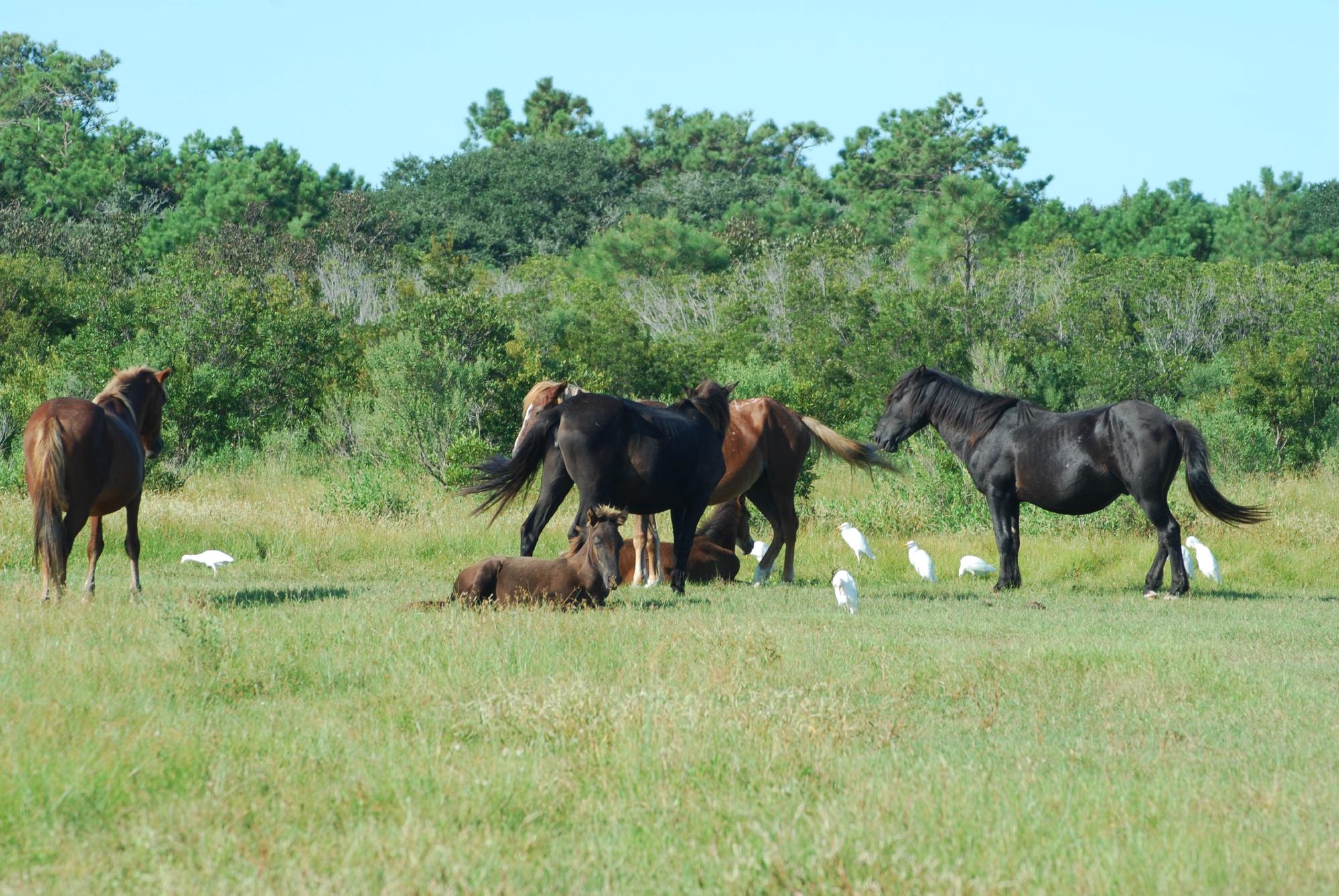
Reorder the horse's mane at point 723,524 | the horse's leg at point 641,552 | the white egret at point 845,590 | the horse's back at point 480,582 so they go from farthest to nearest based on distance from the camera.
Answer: the horse's mane at point 723,524, the horse's leg at point 641,552, the white egret at point 845,590, the horse's back at point 480,582

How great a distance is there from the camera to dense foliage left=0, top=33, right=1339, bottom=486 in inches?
1057

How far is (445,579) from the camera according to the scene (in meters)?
14.1

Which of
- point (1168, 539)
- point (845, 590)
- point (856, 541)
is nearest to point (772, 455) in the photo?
point (856, 541)

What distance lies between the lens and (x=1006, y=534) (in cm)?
1401

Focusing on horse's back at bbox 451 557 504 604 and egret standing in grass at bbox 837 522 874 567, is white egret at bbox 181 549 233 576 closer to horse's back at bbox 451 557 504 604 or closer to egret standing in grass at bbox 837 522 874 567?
horse's back at bbox 451 557 504 604

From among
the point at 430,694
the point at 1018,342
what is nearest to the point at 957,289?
the point at 1018,342

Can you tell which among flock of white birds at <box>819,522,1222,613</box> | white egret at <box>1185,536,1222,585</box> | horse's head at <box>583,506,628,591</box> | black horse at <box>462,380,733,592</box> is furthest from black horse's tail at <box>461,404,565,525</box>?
white egret at <box>1185,536,1222,585</box>

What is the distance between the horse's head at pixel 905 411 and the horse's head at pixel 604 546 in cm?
464

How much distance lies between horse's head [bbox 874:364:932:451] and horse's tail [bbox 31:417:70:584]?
8.26m

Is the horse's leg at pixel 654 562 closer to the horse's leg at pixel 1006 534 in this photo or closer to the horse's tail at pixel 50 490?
the horse's leg at pixel 1006 534

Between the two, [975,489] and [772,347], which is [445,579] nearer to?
[975,489]

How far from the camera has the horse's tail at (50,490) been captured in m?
9.72

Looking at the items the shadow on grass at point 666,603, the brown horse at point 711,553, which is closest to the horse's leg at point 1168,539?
the brown horse at point 711,553

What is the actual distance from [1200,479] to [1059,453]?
1.32 metres
